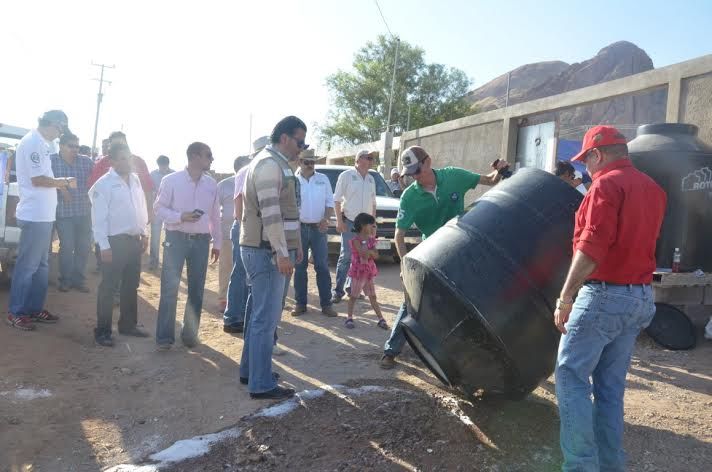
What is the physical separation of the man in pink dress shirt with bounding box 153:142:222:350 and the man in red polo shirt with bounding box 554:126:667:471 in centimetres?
347

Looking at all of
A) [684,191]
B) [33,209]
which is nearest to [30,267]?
[33,209]

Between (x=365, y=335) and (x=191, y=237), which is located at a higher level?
(x=191, y=237)

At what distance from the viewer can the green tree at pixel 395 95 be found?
156 feet

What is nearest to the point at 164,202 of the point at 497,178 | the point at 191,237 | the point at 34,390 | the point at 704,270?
the point at 191,237

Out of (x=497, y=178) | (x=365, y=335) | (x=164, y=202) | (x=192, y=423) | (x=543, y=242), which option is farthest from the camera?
(x=365, y=335)

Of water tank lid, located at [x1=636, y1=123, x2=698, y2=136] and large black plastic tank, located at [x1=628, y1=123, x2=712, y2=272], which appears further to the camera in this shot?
water tank lid, located at [x1=636, y1=123, x2=698, y2=136]

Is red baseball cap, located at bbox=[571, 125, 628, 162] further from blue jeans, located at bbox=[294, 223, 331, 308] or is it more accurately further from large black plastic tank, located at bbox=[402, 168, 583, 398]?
blue jeans, located at bbox=[294, 223, 331, 308]

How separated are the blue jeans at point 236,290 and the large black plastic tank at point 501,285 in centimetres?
280

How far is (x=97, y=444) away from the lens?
331cm

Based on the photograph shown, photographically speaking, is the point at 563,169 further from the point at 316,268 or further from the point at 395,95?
the point at 395,95

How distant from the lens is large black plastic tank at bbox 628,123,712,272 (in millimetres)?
5836

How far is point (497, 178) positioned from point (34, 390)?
13.0 ft

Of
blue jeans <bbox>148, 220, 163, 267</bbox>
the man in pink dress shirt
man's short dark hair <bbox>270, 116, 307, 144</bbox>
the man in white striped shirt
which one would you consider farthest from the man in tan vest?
blue jeans <bbox>148, 220, 163, 267</bbox>

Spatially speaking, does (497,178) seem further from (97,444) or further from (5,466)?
(5,466)
